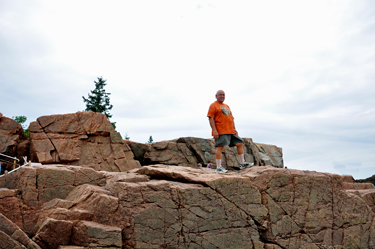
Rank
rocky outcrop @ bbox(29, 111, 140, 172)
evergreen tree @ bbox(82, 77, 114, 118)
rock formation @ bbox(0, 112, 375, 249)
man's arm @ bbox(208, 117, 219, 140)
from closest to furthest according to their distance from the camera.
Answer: rock formation @ bbox(0, 112, 375, 249), man's arm @ bbox(208, 117, 219, 140), rocky outcrop @ bbox(29, 111, 140, 172), evergreen tree @ bbox(82, 77, 114, 118)

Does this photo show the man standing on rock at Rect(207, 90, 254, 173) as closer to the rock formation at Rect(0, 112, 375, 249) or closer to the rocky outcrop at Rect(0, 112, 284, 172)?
the rock formation at Rect(0, 112, 375, 249)

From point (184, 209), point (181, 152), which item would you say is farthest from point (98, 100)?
point (184, 209)

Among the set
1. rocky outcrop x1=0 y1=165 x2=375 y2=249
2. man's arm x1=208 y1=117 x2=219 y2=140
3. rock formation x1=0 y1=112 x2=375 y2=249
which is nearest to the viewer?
rock formation x1=0 y1=112 x2=375 y2=249

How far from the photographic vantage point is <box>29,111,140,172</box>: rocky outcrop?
14586mm

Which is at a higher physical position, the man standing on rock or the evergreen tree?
the evergreen tree

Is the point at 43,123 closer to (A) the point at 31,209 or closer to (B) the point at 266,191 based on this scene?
(A) the point at 31,209

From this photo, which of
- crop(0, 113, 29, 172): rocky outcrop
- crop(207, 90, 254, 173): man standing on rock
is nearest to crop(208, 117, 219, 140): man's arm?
crop(207, 90, 254, 173): man standing on rock

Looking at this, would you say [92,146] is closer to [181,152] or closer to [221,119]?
[181,152]

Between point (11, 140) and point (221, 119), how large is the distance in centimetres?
1083

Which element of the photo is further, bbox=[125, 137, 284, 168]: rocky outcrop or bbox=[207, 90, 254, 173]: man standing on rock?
bbox=[125, 137, 284, 168]: rocky outcrop

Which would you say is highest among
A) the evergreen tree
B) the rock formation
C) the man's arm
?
the evergreen tree

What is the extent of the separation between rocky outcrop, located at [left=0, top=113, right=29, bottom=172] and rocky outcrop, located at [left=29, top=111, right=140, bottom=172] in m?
0.52

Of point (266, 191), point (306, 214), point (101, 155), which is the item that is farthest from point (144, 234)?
point (101, 155)

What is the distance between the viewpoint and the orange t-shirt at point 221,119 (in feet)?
27.6
